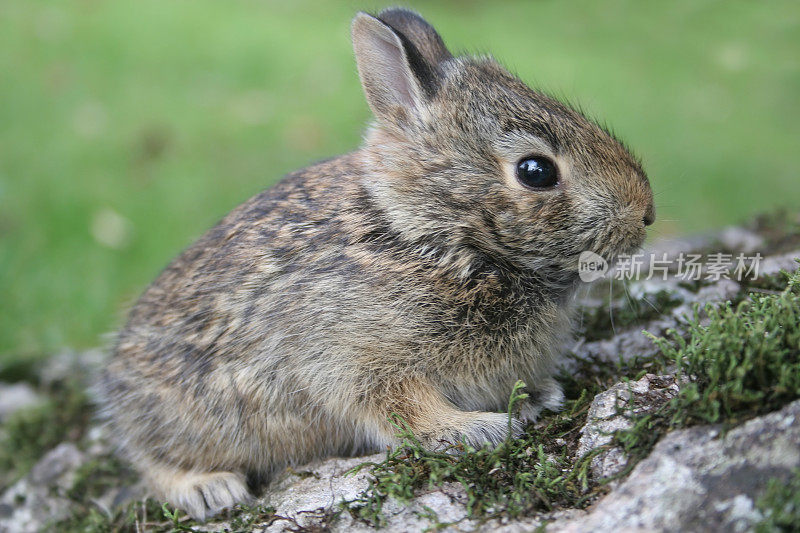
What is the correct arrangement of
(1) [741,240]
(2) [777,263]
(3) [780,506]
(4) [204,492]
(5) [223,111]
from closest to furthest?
(3) [780,506]
(4) [204,492]
(2) [777,263]
(1) [741,240]
(5) [223,111]

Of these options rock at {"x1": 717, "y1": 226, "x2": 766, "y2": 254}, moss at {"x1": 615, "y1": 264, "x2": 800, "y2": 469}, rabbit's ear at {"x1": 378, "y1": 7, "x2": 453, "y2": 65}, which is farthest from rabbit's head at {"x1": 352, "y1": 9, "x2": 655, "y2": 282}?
rock at {"x1": 717, "y1": 226, "x2": 766, "y2": 254}

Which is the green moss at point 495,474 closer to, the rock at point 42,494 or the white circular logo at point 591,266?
the white circular logo at point 591,266

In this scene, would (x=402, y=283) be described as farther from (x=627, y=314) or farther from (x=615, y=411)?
(x=627, y=314)

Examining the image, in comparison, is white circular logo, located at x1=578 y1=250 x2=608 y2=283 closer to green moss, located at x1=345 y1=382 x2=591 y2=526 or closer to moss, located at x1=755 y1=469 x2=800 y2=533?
green moss, located at x1=345 y1=382 x2=591 y2=526

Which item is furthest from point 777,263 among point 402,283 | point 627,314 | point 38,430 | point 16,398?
point 16,398

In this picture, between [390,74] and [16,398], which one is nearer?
[390,74]

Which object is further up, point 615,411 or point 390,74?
point 390,74

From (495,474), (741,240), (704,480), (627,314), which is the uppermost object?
(741,240)

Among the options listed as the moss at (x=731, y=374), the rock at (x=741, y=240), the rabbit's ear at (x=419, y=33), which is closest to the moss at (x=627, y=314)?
the rock at (x=741, y=240)

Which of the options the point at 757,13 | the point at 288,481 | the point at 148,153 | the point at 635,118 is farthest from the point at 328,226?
the point at 757,13
